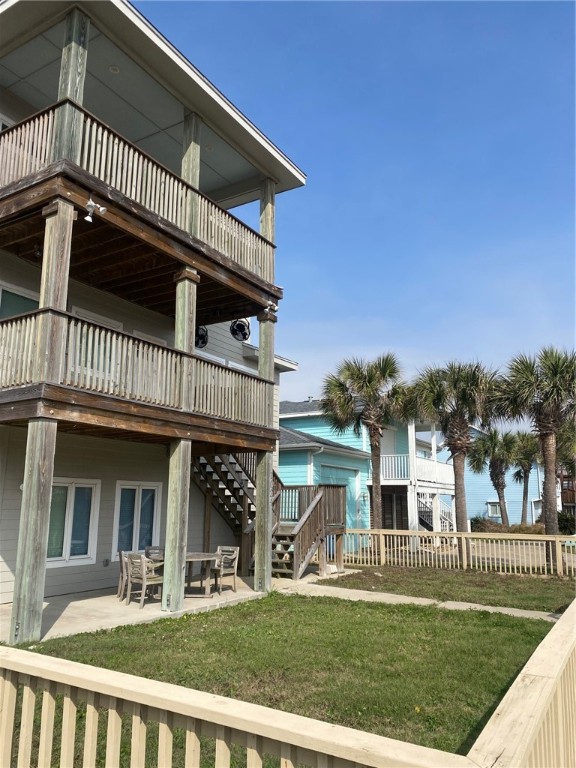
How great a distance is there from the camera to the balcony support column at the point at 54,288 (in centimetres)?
772

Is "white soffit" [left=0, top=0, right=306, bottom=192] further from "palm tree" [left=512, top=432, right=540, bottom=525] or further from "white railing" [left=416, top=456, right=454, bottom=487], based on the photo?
"palm tree" [left=512, top=432, right=540, bottom=525]

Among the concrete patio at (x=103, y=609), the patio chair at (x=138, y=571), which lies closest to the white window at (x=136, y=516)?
Result: the concrete patio at (x=103, y=609)

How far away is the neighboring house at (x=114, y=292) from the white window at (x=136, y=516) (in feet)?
0.12

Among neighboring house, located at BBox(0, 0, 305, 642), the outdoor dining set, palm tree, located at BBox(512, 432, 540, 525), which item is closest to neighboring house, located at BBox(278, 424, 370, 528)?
neighboring house, located at BBox(0, 0, 305, 642)

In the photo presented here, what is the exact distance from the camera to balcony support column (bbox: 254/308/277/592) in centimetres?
1148

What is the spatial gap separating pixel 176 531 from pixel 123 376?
2710 millimetres

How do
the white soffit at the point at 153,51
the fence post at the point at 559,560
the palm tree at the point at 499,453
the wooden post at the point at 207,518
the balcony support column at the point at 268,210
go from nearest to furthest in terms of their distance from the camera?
the white soffit at the point at 153,51
the balcony support column at the point at 268,210
the wooden post at the point at 207,518
the fence post at the point at 559,560
the palm tree at the point at 499,453

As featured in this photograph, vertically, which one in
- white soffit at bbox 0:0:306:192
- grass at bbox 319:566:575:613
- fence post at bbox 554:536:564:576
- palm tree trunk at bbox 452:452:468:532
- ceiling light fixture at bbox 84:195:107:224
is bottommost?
grass at bbox 319:566:575:613

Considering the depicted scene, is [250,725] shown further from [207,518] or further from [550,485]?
[550,485]

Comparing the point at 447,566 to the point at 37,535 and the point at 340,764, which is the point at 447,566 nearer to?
the point at 37,535

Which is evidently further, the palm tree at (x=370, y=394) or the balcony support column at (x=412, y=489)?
the balcony support column at (x=412, y=489)

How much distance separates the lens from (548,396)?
17391mm

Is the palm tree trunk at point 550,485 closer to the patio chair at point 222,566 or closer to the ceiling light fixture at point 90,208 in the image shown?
the patio chair at point 222,566

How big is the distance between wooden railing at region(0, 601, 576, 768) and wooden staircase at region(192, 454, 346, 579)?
35.5 feet
